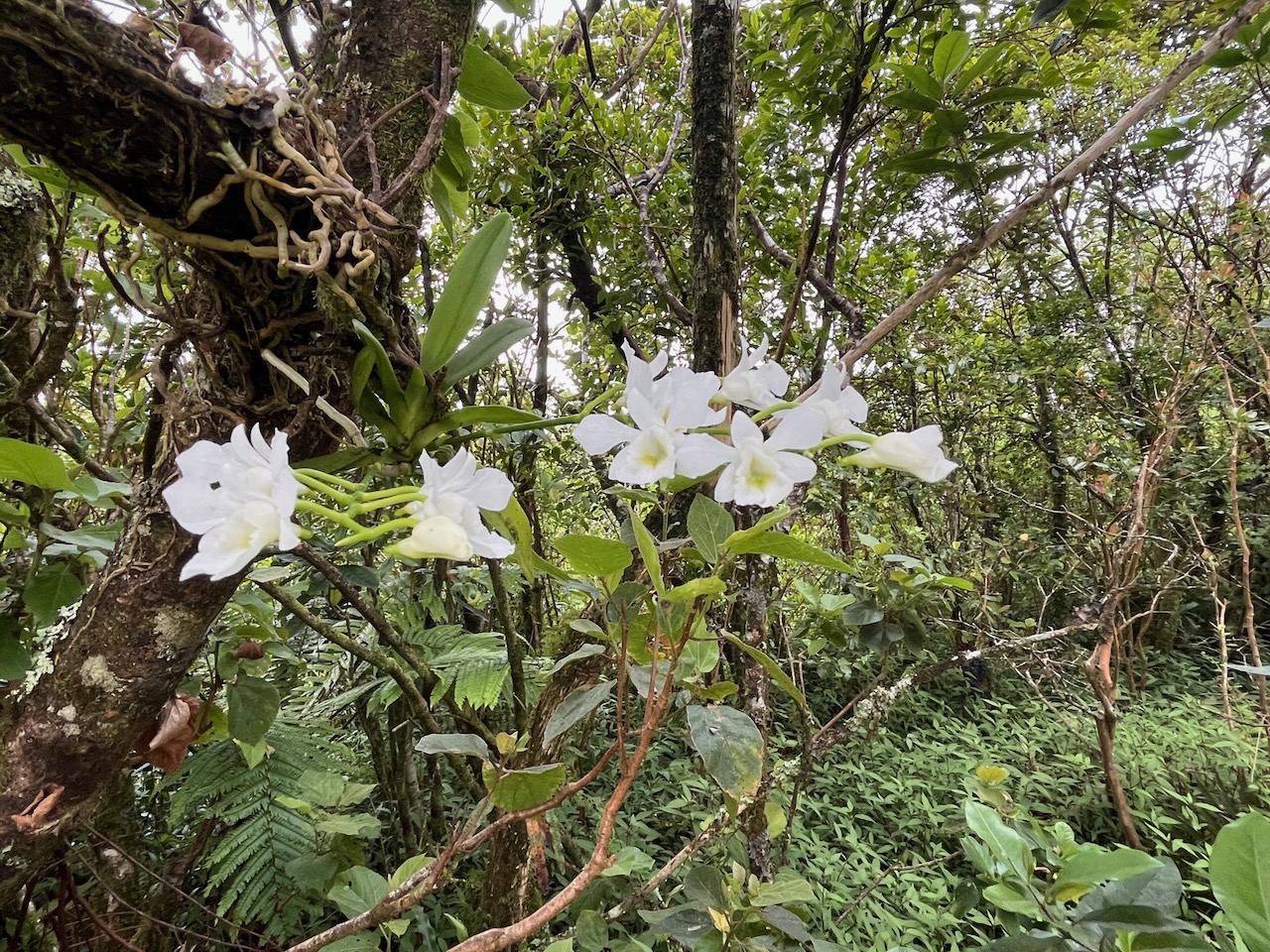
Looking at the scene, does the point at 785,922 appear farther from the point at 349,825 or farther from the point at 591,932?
the point at 349,825

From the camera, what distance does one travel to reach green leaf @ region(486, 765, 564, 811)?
0.45m

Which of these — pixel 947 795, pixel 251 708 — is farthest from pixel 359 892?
pixel 947 795

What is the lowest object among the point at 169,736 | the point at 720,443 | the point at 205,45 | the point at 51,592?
the point at 169,736

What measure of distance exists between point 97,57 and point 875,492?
95.0 inches

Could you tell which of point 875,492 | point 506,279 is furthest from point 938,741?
point 506,279

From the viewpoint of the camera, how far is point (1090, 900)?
0.58 m

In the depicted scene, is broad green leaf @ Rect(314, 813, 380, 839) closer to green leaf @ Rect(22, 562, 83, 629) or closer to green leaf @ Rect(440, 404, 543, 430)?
green leaf @ Rect(22, 562, 83, 629)

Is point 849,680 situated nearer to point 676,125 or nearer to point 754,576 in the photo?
point 754,576

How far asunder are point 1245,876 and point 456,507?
2.05 ft

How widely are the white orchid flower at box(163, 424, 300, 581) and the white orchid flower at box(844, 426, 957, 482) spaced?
0.32m

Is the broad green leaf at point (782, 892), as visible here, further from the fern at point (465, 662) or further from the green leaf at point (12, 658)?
the green leaf at point (12, 658)

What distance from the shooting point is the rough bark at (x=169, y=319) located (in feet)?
1.17

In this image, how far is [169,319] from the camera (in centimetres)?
44

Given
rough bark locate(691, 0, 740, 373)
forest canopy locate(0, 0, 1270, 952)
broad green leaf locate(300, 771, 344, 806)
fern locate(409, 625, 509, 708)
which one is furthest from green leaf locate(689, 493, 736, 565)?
broad green leaf locate(300, 771, 344, 806)
